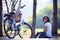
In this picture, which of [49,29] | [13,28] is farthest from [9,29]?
[49,29]

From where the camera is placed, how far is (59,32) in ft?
47.4

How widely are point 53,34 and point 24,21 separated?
135cm

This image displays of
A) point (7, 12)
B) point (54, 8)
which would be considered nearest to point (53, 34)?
point (54, 8)

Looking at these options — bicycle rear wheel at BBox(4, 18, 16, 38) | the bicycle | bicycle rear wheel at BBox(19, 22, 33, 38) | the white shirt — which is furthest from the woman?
bicycle rear wheel at BBox(4, 18, 16, 38)

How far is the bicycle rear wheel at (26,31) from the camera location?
47.5ft

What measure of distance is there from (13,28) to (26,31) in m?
0.58

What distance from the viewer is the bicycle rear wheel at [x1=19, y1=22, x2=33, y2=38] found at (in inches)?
569

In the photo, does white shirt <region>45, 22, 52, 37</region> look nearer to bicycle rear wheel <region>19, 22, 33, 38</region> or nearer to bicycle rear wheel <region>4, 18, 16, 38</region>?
bicycle rear wheel <region>19, 22, 33, 38</region>

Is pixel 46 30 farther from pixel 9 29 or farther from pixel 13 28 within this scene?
pixel 9 29

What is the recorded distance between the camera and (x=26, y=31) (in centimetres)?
1448

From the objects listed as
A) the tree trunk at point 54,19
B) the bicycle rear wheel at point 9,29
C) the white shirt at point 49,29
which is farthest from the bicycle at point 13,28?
the tree trunk at point 54,19

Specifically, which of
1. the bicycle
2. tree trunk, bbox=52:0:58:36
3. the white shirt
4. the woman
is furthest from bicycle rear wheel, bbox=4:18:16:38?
tree trunk, bbox=52:0:58:36

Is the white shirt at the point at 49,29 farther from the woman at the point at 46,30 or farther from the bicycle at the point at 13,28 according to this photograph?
the bicycle at the point at 13,28

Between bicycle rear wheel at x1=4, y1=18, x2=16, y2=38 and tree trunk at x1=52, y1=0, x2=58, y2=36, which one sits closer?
tree trunk at x1=52, y1=0, x2=58, y2=36
